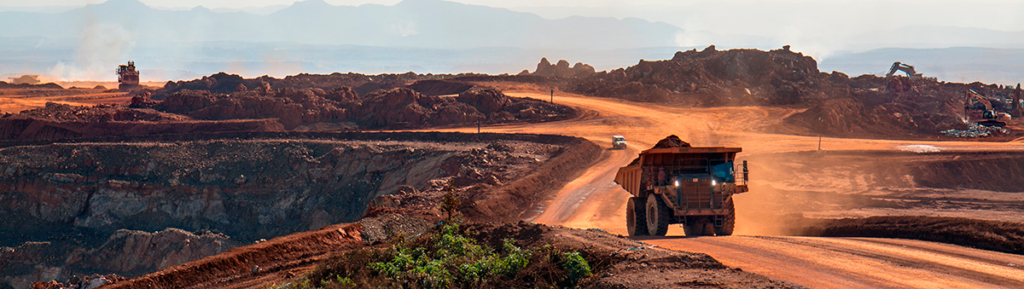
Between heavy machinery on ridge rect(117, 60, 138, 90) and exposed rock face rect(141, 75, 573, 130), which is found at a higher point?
heavy machinery on ridge rect(117, 60, 138, 90)

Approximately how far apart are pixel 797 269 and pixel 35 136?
52425mm

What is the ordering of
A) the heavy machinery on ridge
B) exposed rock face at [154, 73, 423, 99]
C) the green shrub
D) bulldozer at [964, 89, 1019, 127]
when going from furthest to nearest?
the heavy machinery on ridge, exposed rock face at [154, 73, 423, 99], bulldozer at [964, 89, 1019, 127], the green shrub

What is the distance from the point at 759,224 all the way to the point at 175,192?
104ft

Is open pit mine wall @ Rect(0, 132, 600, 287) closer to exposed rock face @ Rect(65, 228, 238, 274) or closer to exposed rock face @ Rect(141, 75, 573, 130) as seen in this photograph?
exposed rock face @ Rect(65, 228, 238, 274)

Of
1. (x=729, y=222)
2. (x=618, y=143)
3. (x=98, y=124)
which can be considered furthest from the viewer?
(x=98, y=124)

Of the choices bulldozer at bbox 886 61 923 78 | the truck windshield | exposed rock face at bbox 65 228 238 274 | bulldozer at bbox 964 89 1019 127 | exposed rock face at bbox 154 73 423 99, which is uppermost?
bulldozer at bbox 886 61 923 78

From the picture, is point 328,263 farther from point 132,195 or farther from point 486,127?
point 486,127

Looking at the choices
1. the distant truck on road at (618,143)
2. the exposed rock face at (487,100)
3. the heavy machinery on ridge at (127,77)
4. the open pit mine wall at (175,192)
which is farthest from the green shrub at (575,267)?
the heavy machinery on ridge at (127,77)

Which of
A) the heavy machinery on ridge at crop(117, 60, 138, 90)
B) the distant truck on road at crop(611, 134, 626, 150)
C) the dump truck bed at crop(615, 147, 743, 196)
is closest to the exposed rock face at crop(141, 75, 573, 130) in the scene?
the distant truck on road at crop(611, 134, 626, 150)

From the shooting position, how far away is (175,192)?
36.3 meters

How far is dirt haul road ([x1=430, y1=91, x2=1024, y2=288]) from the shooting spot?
995cm

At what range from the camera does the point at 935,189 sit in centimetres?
2747

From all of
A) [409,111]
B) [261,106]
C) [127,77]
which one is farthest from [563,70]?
[127,77]

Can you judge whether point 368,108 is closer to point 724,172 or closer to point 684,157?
point 684,157
